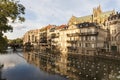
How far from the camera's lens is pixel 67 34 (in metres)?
98.1

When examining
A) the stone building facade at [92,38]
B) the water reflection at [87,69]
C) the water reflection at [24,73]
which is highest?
the stone building facade at [92,38]

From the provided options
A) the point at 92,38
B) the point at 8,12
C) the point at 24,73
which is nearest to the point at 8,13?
the point at 8,12

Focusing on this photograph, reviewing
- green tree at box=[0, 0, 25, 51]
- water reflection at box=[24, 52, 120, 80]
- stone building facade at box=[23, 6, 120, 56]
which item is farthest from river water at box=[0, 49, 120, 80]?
stone building facade at box=[23, 6, 120, 56]

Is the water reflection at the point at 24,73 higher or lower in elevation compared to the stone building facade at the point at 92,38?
lower

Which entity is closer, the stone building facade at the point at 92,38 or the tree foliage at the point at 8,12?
the tree foliage at the point at 8,12

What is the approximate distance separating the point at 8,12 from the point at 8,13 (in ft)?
0.98

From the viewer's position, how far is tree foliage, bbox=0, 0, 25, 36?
1155 inches

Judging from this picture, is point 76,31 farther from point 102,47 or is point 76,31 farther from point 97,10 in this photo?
point 97,10

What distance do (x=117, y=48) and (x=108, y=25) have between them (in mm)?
14233

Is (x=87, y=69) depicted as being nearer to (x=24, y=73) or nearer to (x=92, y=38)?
(x=24, y=73)

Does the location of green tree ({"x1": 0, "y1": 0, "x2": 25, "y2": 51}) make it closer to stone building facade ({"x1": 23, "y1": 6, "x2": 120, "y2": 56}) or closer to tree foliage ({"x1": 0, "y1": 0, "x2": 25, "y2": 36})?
tree foliage ({"x1": 0, "y1": 0, "x2": 25, "y2": 36})

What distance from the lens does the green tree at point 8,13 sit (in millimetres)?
29344

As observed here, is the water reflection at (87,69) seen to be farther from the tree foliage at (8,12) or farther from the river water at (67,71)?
the tree foliage at (8,12)

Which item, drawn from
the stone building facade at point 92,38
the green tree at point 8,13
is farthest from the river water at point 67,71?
the stone building facade at point 92,38
